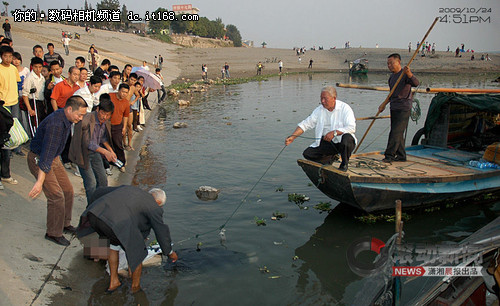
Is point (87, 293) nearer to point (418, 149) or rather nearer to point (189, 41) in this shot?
point (418, 149)

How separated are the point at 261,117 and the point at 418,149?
9644mm

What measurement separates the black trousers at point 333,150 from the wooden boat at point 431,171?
274mm

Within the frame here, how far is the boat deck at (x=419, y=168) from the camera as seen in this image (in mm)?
7008

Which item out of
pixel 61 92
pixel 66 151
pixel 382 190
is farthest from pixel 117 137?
pixel 382 190

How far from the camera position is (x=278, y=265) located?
598 cm

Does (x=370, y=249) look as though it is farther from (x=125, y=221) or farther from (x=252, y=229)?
(x=252, y=229)

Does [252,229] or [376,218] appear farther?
[376,218]

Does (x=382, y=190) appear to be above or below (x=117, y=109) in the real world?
below

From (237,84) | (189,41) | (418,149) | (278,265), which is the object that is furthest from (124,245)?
(189,41)

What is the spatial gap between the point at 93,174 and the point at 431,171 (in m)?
6.54

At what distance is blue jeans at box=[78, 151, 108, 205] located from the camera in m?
6.08

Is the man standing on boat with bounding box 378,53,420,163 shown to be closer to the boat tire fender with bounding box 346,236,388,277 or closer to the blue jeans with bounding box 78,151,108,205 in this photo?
the boat tire fender with bounding box 346,236,388,277

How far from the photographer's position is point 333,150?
7.30 m

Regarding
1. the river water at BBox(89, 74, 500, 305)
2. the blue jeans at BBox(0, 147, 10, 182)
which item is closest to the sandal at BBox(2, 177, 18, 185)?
the blue jeans at BBox(0, 147, 10, 182)
